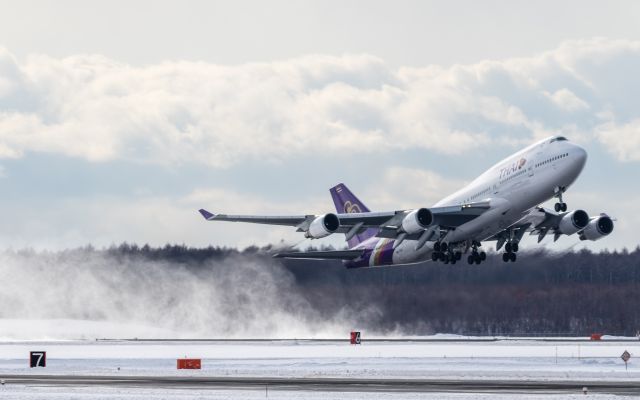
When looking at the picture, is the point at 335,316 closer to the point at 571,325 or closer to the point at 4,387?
the point at 571,325

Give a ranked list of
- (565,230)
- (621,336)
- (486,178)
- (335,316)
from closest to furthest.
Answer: (486,178), (565,230), (335,316), (621,336)

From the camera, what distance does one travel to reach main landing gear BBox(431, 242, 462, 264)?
3063 inches

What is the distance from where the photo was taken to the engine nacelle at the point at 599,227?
77812 millimetres

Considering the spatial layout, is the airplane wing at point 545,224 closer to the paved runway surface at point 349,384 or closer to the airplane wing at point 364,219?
the airplane wing at point 364,219

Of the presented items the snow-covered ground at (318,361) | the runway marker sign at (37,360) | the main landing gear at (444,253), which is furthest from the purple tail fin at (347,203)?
the runway marker sign at (37,360)

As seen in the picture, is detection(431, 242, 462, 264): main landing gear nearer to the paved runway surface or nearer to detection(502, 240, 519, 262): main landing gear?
detection(502, 240, 519, 262): main landing gear

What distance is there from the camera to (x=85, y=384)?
52812mm

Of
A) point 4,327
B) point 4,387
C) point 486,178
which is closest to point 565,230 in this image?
point 486,178

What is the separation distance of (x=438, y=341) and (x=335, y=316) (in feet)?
37.3

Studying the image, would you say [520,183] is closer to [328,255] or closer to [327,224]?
[327,224]

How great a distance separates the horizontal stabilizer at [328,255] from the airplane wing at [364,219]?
9.44 m

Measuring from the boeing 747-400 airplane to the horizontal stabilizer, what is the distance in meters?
0.18

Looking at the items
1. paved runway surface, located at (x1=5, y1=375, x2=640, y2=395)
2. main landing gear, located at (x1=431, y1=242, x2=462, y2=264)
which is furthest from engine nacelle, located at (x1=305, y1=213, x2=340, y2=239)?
paved runway surface, located at (x1=5, y1=375, x2=640, y2=395)

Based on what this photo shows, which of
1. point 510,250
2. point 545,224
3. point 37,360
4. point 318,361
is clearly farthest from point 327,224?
point 37,360
